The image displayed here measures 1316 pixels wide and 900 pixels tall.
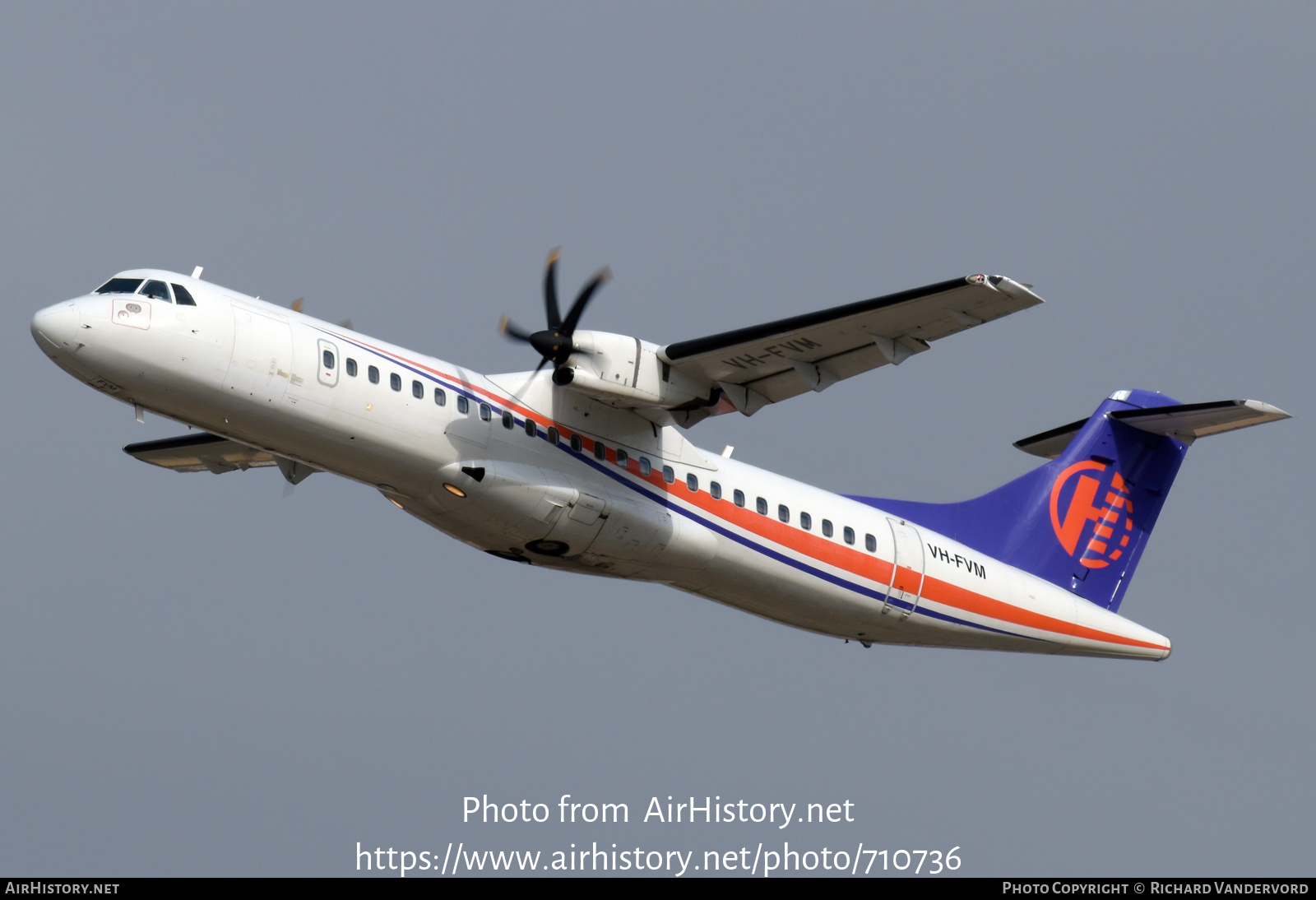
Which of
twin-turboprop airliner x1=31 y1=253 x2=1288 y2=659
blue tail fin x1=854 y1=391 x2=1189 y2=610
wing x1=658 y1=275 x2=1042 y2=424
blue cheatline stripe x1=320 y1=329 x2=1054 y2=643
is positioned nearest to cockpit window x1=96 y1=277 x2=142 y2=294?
twin-turboprop airliner x1=31 y1=253 x2=1288 y2=659

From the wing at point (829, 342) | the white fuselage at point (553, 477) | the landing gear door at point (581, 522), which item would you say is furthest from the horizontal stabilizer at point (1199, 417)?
the landing gear door at point (581, 522)

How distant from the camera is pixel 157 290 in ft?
53.0

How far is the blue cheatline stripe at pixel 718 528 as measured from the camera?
17.6m

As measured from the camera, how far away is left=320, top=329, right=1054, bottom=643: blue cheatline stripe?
1756cm

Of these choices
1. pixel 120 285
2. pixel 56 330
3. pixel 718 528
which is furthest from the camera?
pixel 718 528

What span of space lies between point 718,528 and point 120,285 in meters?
7.56

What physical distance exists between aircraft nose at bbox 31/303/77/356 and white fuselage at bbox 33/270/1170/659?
0.02 m

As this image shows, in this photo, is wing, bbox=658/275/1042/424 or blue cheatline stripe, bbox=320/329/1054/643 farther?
blue cheatline stripe, bbox=320/329/1054/643

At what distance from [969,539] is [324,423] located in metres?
9.53

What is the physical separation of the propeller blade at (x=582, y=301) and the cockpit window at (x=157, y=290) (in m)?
4.44

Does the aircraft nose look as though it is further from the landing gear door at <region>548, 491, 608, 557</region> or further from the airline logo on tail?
the airline logo on tail

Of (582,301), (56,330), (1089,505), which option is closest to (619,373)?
(582,301)

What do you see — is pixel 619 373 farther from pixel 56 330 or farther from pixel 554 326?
pixel 56 330

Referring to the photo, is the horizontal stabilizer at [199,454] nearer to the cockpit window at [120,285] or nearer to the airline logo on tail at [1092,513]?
the cockpit window at [120,285]
